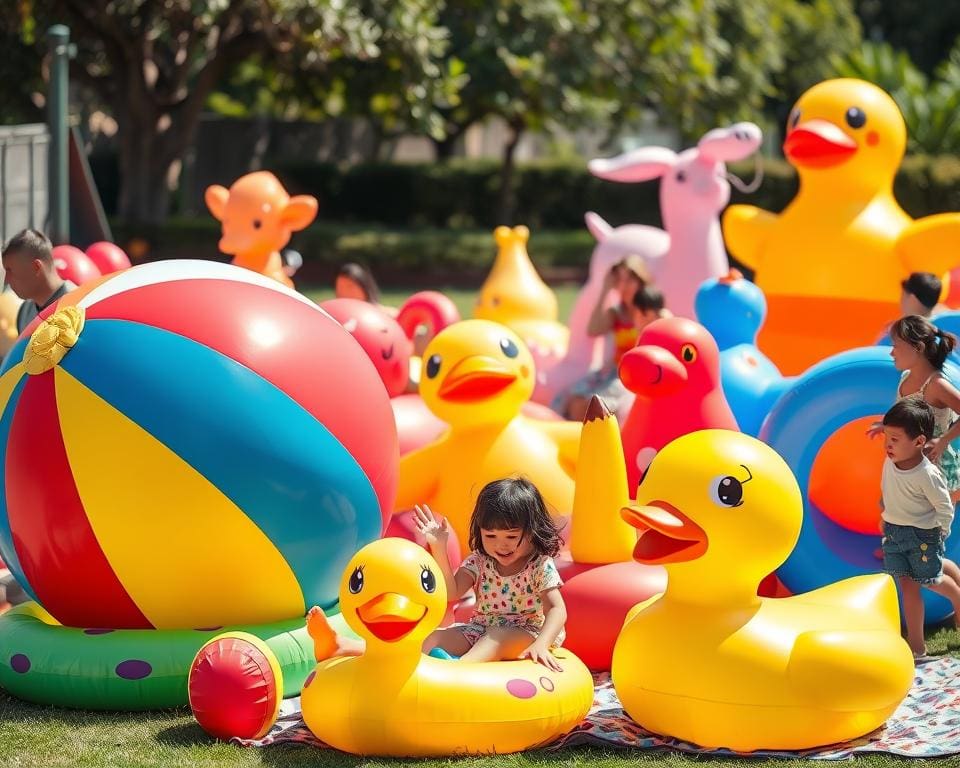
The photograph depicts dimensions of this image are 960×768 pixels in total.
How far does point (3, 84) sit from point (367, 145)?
11.3m

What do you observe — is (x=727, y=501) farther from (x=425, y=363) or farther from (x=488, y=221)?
(x=488, y=221)

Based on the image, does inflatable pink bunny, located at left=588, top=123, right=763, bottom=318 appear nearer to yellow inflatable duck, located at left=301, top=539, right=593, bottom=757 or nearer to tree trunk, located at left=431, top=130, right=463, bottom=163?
yellow inflatable duck, located at left=301, top=539, right=593, bottom=757

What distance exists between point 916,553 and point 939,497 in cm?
25

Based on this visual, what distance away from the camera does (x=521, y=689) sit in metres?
4.77

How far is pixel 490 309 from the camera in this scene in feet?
34.8

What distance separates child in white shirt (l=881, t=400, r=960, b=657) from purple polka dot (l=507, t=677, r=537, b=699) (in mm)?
1854

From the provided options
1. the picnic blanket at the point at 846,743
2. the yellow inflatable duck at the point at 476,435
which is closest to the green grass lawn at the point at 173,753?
the picnic blanket at the point at 846,743

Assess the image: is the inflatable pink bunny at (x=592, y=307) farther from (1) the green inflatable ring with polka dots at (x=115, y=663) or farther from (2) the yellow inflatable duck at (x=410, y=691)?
(2) the yellow inflatable duck at (x=410, y=691)

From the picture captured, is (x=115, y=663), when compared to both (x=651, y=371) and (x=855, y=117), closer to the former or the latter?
(x=651, y=371)

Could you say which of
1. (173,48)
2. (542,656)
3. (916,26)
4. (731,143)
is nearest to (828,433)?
(542,656)

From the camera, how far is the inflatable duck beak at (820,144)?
32.6 feet

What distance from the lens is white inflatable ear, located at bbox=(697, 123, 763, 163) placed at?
10.5m

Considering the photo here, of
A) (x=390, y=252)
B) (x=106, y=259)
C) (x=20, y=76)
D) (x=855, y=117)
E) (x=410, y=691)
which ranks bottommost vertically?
(x=410, y=691)

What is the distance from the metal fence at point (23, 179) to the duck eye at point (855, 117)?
6038 millimetres
